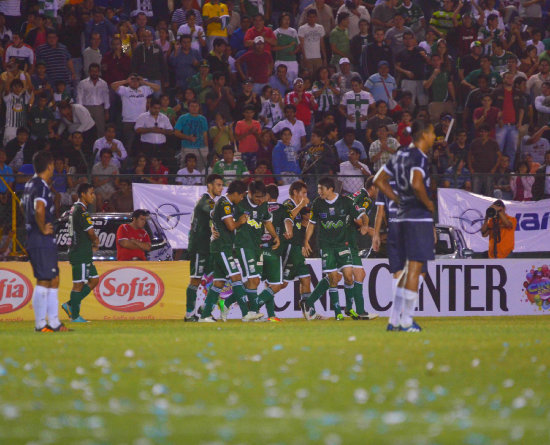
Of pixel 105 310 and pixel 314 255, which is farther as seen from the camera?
pixel 314 255

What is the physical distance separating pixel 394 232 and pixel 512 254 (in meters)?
9.33

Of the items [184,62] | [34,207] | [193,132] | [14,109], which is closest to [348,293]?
[34,207]

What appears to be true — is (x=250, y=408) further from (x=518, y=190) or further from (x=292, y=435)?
(x=518, y=190)

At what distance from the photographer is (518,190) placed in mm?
22969

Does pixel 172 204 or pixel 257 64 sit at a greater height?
pixel 257 64

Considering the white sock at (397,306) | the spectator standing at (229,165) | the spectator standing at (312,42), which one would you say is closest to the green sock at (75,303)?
the spectator standing at (229,165)

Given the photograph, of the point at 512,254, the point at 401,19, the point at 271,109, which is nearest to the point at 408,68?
the point at 401,19

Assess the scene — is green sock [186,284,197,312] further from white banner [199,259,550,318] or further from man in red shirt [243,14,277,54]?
man in red shirt [243,14,277,54]

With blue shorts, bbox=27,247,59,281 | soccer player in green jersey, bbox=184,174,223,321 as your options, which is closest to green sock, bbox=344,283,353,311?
soccer player in green jersey, bbox=184,174,223,321

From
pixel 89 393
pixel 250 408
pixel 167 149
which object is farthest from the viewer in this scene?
pixel 167 149

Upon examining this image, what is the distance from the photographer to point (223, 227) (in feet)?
A: 56.1

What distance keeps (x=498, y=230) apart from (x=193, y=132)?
22.5ft

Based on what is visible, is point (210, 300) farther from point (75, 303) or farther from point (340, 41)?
point (340, 41)

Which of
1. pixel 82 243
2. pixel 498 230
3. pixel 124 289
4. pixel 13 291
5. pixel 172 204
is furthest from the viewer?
pixel 498 230
